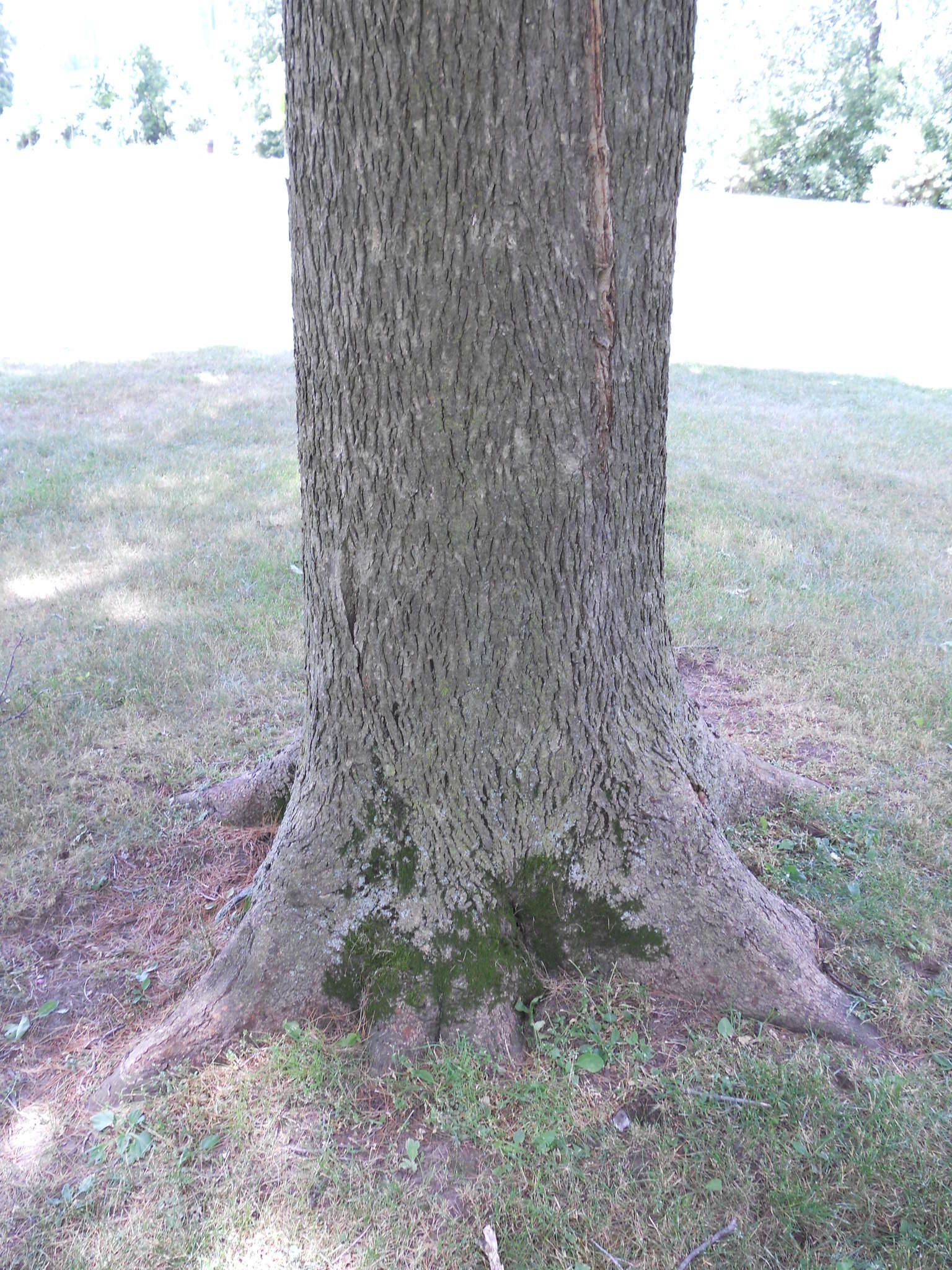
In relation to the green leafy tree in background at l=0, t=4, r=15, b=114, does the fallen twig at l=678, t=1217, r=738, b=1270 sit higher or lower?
lower

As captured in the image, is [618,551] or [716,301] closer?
[618,551]

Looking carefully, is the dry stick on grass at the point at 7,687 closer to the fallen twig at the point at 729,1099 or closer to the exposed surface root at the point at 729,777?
the exposed surface root at the point at 729,777

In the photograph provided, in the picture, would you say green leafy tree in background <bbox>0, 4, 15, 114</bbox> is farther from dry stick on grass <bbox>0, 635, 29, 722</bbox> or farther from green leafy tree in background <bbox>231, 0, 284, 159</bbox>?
dry stick on grass <bbox>0, 635, 29, 722</bbox>

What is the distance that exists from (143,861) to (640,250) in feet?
8.37

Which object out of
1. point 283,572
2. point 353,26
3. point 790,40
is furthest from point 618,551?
point 790,40

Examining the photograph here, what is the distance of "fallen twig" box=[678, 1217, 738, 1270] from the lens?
1932 mm

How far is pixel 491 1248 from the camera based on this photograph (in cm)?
198

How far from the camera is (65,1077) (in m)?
2.47

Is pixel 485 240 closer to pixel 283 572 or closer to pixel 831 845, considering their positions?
pixel 831 845

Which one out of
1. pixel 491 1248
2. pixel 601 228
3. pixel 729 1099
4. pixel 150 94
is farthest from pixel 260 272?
pixel 150 94

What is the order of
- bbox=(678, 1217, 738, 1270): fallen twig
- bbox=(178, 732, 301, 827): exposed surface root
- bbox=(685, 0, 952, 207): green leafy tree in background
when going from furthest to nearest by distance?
bbox=(685, 0, 952, 207): green leafy tree in background, bbox=(178, 732, 301, 827): exposed surface root, bbox=(678, 1217, 738, 1270): fallen twig

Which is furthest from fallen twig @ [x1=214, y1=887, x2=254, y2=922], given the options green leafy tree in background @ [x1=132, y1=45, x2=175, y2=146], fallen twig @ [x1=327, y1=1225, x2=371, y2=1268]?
green leafy tree in background @ [x1=132, y1=45, x2=175, y2=146]

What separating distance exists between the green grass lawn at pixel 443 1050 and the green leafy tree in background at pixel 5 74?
43.6 metres

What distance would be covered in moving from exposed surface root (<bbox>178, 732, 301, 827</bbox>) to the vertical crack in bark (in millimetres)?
1677
